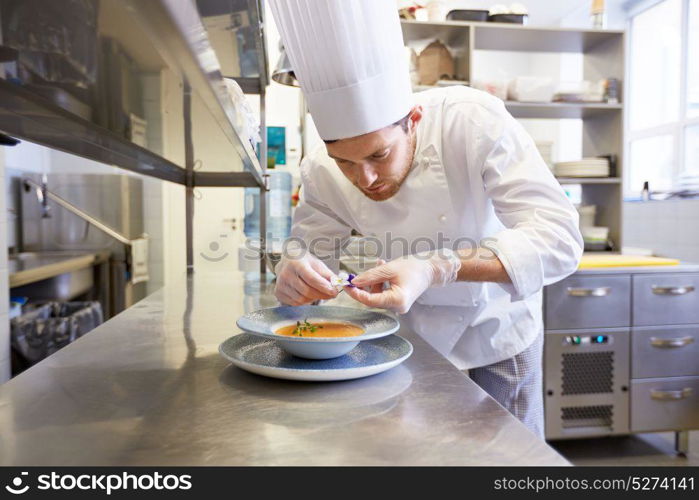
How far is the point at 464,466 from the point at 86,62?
2.07 ft

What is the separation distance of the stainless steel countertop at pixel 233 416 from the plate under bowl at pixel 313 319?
76 millimetres

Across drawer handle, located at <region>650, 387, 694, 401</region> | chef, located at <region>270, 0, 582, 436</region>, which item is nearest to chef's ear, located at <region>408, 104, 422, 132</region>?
chef, located at <region>270, 0, 582, 436</region>

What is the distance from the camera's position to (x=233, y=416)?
722 mm

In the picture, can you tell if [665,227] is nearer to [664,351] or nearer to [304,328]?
[664,351]

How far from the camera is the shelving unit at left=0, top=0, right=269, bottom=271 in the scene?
48cm

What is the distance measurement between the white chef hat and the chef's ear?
0.28ft

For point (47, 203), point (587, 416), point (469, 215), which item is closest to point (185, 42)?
point (469, 215)

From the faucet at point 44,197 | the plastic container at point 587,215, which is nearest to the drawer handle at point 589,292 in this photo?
the plastic container at point 587,215

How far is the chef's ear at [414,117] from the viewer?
1.38m

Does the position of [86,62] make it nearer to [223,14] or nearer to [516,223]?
[223,14]

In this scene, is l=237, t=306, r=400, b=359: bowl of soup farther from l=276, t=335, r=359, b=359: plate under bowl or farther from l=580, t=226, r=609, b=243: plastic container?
l=580, t=226, r=609, b=243: plastic container

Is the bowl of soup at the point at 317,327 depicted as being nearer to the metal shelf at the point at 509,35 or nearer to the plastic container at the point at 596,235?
the metal shelf at the point at 509,35

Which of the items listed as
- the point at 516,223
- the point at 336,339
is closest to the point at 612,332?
the point at 516,223
